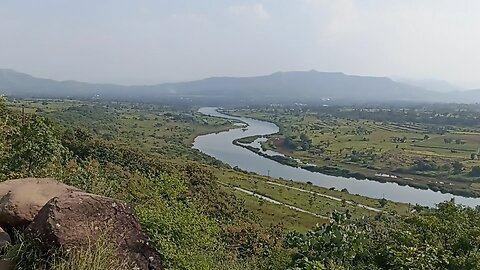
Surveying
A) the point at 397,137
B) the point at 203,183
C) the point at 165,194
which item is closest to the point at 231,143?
the point at 397,137

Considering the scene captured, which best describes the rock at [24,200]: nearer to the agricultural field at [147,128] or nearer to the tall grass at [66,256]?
the tall grass at [66,256]

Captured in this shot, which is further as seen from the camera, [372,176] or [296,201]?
[372,176]

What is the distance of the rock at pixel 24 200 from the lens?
24.3 feet

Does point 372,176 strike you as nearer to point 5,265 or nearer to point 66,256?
point 66,256

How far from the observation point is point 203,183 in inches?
1666

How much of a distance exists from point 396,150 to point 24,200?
90895 millimetres

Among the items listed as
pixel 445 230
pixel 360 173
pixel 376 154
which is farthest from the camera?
pixel 376 154

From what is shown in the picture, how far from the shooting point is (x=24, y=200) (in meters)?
7.62

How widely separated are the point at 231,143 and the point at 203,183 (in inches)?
2358

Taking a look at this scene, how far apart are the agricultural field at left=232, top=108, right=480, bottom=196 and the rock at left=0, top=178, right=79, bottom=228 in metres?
65.8

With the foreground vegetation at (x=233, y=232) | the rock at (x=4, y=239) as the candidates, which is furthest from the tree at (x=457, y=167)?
the rock at (x=4, y=239)

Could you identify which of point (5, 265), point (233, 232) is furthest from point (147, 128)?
point (5, 265)

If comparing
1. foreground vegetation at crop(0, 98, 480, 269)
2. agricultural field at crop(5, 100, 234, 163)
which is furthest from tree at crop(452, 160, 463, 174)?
foreground vegetation at crop(0, 98, 480, 269)

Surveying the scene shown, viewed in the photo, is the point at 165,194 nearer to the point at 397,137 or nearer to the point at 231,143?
the point at 231,143
